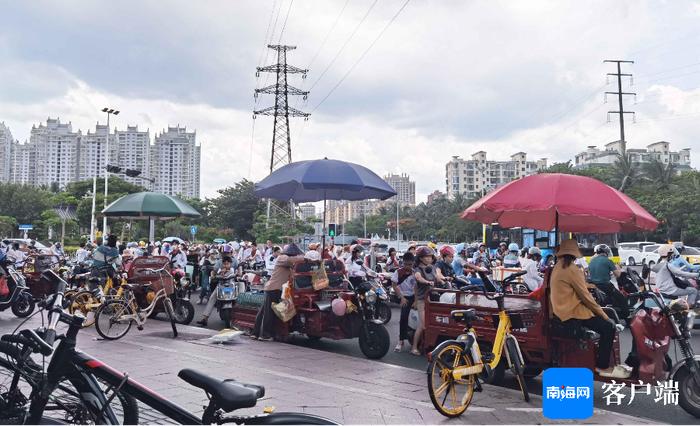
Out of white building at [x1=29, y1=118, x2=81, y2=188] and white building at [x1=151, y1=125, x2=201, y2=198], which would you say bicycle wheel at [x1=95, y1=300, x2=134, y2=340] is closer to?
white building at [x1=151, y1=125, x2=201, y2=198]

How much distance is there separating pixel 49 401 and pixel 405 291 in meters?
6.17

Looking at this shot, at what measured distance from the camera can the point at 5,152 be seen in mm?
87625

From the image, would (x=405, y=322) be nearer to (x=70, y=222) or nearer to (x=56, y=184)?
(x=70, y=222)

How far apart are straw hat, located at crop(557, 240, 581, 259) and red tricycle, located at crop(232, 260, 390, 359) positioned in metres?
3.16

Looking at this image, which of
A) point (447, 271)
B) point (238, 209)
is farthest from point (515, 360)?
point (238, 209)

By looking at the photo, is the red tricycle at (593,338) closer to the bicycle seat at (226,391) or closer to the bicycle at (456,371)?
the bicycle at (456,371)

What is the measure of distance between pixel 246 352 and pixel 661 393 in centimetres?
537

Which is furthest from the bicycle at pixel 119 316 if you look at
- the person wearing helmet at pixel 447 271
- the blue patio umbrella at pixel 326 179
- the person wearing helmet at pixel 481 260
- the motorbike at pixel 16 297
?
the person wearing helmet at pixel 481 260

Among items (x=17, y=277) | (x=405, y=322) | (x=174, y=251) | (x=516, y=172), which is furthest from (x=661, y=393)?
(x=516, y=172)

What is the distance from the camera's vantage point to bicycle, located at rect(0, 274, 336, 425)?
275 cm

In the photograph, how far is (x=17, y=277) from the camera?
11.1 meters

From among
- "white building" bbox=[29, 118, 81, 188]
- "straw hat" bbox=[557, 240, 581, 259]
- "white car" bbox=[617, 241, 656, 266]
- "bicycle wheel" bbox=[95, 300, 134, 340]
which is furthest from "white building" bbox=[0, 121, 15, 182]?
"straw hat" bbox=[557, 240, 581, 259]

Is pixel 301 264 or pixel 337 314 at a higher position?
pixel 301 264

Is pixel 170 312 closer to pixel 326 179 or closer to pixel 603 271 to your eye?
pixel 326 179
